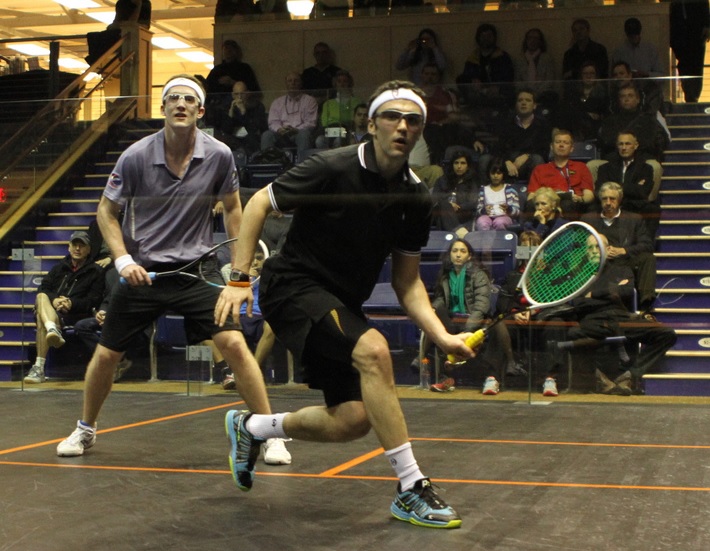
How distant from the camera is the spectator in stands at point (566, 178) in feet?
24.6

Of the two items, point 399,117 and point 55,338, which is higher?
point 399,117

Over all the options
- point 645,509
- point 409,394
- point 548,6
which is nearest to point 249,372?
point 645,509

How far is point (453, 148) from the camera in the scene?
7.93m

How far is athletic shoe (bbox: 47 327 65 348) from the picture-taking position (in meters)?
8.22

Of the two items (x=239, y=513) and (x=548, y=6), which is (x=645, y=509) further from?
(x=548, y=6)

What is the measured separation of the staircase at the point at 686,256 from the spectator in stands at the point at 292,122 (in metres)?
2.51

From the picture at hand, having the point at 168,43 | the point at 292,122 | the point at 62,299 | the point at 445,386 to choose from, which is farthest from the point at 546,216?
the point at 168,43

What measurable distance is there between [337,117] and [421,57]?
374cm

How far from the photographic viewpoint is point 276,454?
4.36m

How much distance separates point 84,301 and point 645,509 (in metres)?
5.56

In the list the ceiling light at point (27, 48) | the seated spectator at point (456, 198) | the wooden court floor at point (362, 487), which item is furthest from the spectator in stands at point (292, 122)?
the ceiling light at point (27, 48)

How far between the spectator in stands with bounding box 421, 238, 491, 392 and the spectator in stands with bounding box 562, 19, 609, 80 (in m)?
4.03

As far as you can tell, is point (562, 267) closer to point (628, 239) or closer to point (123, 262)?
point (123, 262)

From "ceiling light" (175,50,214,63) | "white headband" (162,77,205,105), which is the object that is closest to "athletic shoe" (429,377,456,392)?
"white headband" (162,77,205,105)
